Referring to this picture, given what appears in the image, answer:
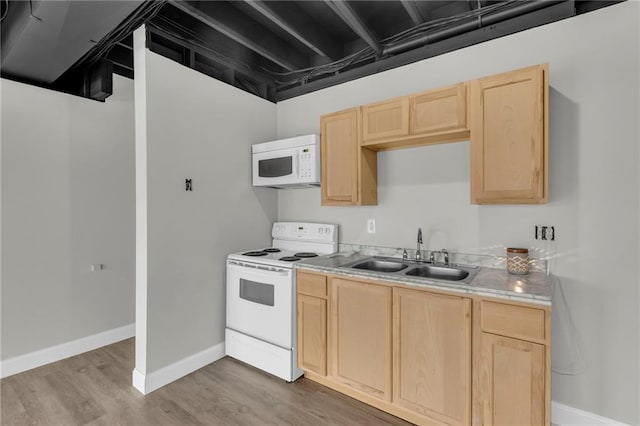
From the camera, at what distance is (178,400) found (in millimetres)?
2221

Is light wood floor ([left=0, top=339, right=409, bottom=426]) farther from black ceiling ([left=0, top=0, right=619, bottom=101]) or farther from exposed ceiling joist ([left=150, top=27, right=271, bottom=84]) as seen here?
exposed ceiling joist ([left=150, top=27, right=271, bottom=84])

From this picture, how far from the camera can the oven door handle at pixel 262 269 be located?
2482 millimetres

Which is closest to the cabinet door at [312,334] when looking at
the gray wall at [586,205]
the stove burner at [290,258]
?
the stove burner at [290,258]

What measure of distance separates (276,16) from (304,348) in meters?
2.55

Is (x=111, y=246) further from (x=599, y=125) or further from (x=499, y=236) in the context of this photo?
(x=599, y=125)

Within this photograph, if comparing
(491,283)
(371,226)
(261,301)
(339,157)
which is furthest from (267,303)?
(491,283)

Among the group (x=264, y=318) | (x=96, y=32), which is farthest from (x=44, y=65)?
(x=264, y=318)

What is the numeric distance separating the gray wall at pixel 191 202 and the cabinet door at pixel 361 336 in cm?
125

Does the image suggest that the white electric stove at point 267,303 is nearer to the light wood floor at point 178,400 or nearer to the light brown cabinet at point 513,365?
the light wood floor at point 178,400

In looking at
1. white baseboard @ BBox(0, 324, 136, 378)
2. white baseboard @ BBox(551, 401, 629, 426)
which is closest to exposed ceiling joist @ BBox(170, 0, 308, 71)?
white baseboard @ BBox(0, 324, 136, 378)

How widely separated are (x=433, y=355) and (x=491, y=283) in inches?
21.9

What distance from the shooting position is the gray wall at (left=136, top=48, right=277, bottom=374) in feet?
7.80

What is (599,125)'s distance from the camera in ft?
6.16

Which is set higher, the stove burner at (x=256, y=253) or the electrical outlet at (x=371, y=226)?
the electrical outlet at (x=371, y=226)
